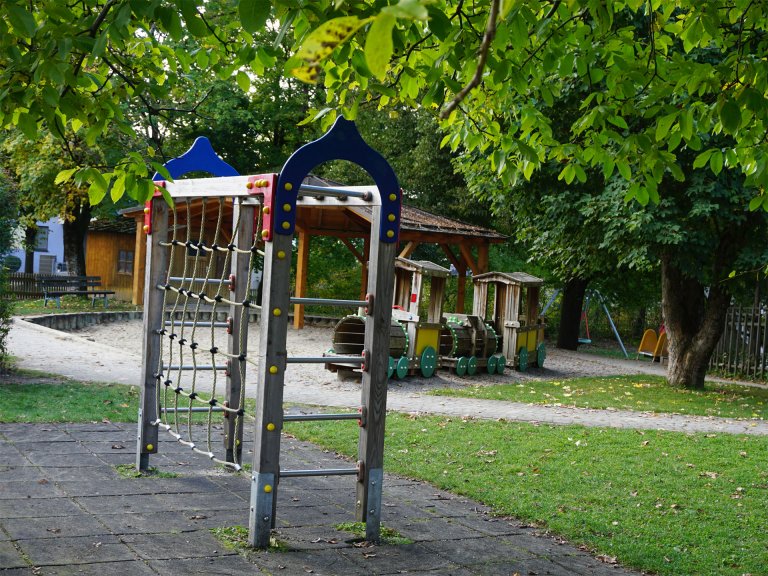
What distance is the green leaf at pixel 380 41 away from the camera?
5.98ft

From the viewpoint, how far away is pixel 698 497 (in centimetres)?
712

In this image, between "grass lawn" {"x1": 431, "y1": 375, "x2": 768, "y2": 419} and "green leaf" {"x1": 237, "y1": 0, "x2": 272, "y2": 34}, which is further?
"grass lawn" {"x1": 431, "y1": 375, "x2": 768, "y2": 419}

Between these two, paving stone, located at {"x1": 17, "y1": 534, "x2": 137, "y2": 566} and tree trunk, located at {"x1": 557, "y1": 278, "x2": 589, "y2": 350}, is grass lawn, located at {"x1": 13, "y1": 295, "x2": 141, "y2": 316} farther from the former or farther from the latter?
paving stone, located at {"x1": 17, "y1": 534, "x2": 137, "y2": 566}

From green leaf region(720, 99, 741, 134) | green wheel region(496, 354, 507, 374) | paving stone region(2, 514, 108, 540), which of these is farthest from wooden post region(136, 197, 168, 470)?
green wheel region(496, 354, 507, 374)

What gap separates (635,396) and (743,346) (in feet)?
21.3

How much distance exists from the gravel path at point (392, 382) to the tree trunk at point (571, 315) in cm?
476

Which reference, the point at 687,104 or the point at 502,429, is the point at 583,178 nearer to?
the point at 687,104

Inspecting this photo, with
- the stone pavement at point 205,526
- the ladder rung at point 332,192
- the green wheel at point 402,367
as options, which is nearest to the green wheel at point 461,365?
the green wheel at point 402,367

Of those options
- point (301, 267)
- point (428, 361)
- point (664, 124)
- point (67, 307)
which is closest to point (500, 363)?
point (428, 361)

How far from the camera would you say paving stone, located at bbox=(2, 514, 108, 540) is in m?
5.01

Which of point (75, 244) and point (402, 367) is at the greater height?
point (75, 244)

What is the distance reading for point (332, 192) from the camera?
5.32 m

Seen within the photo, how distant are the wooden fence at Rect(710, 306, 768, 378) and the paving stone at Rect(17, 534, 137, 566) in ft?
55.2

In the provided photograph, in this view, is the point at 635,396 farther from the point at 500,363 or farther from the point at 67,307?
the point at 67,307
